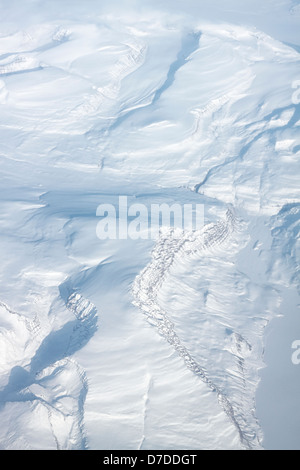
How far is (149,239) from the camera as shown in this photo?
10.2 m

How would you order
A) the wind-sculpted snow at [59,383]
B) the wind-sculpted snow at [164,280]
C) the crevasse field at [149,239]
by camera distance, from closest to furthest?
the wind-sculpted snow at [59,383] → the crevasse field at [149,239] → the wind-sculpted snow at [164,280]

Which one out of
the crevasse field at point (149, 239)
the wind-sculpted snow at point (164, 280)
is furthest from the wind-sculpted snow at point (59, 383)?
the wind-sculpted snow at point (164, 280)

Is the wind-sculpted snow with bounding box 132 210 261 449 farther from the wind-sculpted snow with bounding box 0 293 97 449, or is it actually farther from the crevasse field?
the wind-sculpted snow with bounding box 0 293 97 449

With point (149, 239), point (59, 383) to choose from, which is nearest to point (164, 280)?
point (149, 239)

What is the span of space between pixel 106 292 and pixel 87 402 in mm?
2524

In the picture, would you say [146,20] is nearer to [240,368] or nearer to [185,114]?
[185,114]

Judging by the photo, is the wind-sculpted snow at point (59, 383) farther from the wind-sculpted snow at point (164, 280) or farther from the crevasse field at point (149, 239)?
the wind-sculpted snow at point (164, 280)

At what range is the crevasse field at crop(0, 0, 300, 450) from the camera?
23.9 ft

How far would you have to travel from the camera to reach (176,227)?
10.7 m

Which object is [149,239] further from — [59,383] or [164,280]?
[59,383]

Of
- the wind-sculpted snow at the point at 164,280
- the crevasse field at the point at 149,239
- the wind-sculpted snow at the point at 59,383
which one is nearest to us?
the wind-sculpted snow at the point at 59,383

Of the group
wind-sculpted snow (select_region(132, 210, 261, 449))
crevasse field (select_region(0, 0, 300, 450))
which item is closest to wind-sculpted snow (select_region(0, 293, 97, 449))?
crevasse field (select_region(0, 0, 300, 450))

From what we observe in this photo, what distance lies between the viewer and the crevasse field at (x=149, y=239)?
23.9 ft
